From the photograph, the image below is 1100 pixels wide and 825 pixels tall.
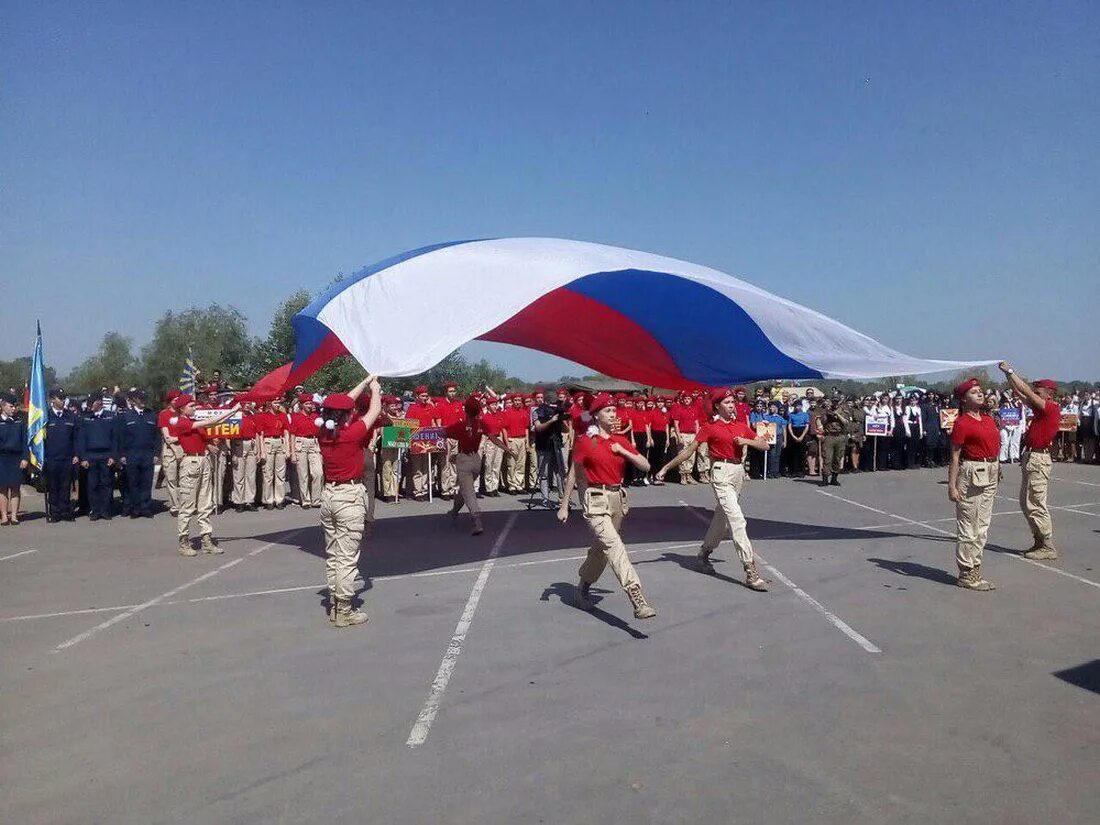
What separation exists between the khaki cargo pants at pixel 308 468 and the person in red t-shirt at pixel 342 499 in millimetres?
7737

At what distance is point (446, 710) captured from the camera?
16.0ft

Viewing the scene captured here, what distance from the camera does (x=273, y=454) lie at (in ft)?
46.9

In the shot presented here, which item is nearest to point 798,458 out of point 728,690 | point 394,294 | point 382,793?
point 394,294

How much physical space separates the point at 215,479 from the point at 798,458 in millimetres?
13299

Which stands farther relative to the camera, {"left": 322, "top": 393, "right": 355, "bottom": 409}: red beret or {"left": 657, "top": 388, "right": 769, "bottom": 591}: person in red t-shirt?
{"left": 657, "top": 388, "right": 769, "bottom": 591}: person in red t-shirt

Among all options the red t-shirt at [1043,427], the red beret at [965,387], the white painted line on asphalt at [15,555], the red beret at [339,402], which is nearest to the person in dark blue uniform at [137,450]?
the white painted line on asphalt at [15,555]

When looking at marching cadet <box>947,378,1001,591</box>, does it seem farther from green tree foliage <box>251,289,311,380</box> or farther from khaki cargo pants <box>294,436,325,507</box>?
green tree foliage <box>251,289,311,380</box>

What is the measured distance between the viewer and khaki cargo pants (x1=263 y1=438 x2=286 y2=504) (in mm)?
14250

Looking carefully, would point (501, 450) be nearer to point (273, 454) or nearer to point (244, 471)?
point (273, 454)

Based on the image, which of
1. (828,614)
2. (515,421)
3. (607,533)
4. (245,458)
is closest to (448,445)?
(515,421)

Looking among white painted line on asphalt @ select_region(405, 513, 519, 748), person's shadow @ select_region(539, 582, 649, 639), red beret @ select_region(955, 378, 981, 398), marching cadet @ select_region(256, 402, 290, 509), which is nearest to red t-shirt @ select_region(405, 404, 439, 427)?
marching cadet @ select_region(256, 402, 290, 509)

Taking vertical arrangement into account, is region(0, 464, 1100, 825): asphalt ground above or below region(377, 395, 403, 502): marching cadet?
below

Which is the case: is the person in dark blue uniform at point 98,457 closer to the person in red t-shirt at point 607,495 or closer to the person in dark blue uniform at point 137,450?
the person in dark blue uniform at point 137,450

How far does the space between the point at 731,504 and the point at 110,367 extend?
199 feet
